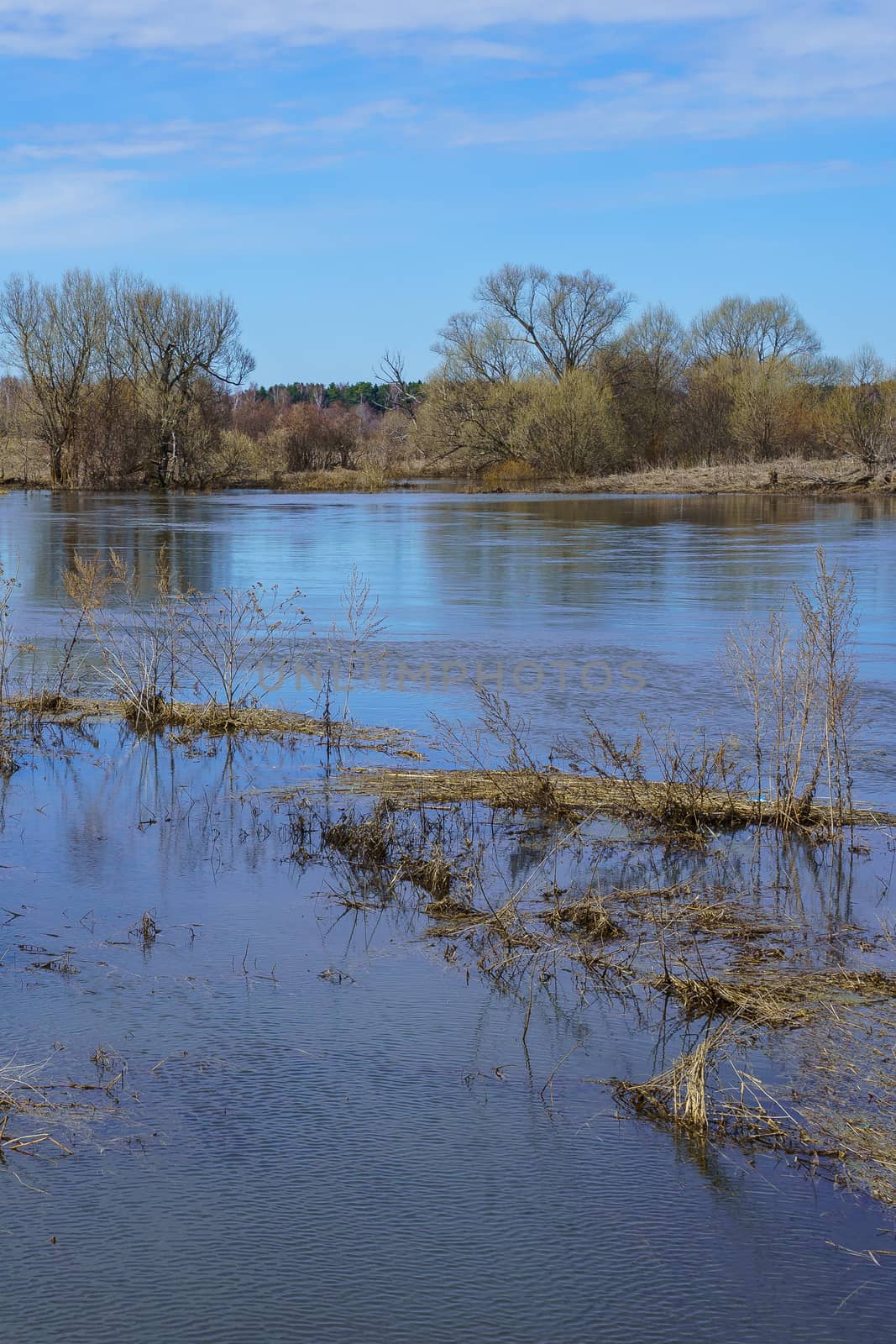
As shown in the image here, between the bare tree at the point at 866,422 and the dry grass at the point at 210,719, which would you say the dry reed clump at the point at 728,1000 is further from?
the bare tree at the point at 866,422

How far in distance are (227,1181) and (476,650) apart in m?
10.7

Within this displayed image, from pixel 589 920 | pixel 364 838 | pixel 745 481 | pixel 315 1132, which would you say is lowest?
pixel 315 1132

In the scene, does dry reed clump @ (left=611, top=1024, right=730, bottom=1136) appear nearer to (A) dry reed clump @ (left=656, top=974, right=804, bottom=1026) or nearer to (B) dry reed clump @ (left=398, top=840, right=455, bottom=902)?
(A) dry reed clump @ (left=656, top=974, right=804, bottom=1026)

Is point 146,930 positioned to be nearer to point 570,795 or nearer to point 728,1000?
point 728,1000

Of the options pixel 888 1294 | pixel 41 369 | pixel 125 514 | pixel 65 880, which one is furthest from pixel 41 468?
pixel 888 1294

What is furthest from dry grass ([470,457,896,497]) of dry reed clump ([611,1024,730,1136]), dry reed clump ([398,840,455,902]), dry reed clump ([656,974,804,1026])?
dry reed clump ([611,1024,730,1136])

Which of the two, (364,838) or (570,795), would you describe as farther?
(570,795)

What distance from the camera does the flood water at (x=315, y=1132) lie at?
3.83 m
